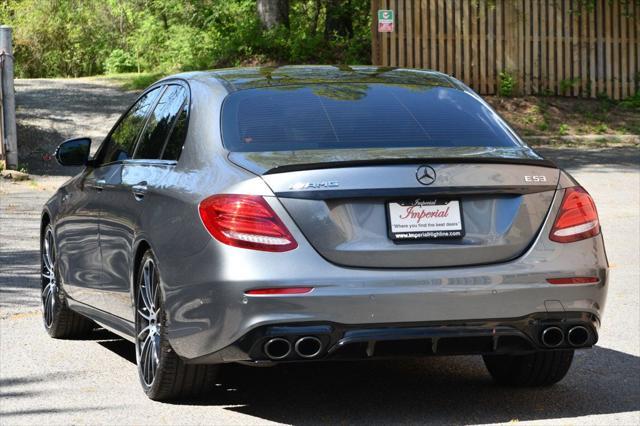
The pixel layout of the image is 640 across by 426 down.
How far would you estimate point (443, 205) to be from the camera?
577 cm

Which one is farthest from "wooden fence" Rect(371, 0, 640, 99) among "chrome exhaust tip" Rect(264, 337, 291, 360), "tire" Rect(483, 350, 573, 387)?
Answer: "chrome exhaust tip" Rect(264, 337, 291, 360)

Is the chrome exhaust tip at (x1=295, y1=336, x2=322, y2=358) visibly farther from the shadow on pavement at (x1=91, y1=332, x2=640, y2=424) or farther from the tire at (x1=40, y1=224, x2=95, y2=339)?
the tire at (x1=40, y1=224, x2=95, y2=339)

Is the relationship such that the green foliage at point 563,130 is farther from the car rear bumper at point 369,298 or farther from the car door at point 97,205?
the car rear bumper at point 369,298

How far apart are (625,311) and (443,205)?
12.0 feet

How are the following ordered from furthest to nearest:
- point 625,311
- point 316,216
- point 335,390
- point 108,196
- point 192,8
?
point 192,8 < point 625,311 < point 108,196 < point 335,390 < point 316,216

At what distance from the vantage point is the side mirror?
791 centimetres

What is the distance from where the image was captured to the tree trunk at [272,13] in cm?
3027

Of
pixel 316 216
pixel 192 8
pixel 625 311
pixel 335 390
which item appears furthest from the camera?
pixel 192 8

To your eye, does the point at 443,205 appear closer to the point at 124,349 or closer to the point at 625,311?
the point at 124,349

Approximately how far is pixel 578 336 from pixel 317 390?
149 cm

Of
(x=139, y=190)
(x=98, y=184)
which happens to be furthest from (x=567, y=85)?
(x=139, y=190)

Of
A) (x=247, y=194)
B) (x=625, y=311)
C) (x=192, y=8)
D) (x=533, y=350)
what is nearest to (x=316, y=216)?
(x=247, y=194)

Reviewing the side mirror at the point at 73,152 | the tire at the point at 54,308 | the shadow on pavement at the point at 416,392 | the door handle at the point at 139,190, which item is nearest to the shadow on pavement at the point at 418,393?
the shadow on pavement at the point at 416,392

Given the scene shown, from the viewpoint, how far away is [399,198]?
5.73 metres
